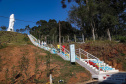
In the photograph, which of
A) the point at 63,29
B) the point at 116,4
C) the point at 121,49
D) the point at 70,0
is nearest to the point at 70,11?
the point at 70,0

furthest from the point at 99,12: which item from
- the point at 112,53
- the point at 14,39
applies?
the point at 14,39

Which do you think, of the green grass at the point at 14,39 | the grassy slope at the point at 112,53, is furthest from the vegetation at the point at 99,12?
the green grass at the point at 14,39

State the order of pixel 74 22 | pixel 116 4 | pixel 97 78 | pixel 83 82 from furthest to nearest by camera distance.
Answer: pixel 74 22 → pixel 116 4 → pixel 97 78 → pixel 83 82

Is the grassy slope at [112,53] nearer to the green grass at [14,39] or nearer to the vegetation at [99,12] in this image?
the vegetation at [99,12]

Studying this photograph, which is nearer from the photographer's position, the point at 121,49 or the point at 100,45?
the point at 121,49

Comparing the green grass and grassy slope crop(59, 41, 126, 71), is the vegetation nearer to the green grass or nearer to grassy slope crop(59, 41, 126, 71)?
grassy slope crop(59, 41, 126, 71)

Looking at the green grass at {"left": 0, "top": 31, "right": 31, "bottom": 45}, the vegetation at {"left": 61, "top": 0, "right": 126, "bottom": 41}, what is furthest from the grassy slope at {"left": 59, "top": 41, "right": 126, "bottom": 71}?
the green grass at {"left": 0, "top": 31, "right": 31, "bottom": 45}

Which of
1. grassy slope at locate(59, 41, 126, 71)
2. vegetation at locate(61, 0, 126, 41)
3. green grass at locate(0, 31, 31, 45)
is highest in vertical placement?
vegetation at locate(61, 0, 126, 41)

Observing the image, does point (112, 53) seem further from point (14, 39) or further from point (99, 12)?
point (14, 39)

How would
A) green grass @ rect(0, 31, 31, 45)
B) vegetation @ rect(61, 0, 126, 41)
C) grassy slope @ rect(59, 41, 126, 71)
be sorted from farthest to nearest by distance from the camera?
vegetation @ rect(61, 0, 126, 41) → green grass @ rect(0, 31, 31, 45) → grassy slope @ rect(59, 41, 126, 71)

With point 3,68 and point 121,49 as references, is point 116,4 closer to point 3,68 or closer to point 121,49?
point 121,49

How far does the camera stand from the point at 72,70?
10312 mm

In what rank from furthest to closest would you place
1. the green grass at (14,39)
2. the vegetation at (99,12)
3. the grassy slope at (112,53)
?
1. the vegetation at (99,12)
2. the green grass at (14,39)
3. the grassy slope at (112,53)

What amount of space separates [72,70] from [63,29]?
40937mm
